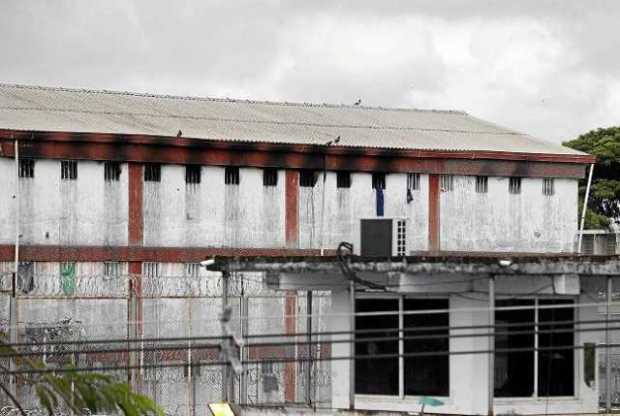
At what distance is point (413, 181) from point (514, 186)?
377 cm

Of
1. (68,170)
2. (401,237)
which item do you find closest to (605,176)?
(68,170)

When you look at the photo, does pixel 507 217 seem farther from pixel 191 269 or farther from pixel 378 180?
pixel 191 269

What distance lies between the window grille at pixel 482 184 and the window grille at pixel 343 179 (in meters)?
4.40

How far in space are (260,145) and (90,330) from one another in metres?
8.36

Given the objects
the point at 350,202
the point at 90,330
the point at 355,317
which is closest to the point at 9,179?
the point at 90,330

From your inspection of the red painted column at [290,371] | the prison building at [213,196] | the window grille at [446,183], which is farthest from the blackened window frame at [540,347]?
the window grille at [446,183]

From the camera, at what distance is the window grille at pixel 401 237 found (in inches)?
808

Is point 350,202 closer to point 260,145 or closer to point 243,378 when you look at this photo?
point 260,145

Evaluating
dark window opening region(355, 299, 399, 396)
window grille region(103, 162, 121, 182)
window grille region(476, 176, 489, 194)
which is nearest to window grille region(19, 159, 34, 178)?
window grille region(103, 162, 121, 182)

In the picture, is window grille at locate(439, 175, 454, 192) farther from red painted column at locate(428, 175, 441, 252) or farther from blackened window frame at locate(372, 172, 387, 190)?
blackened window frame at locate(372, 172, 387, 190)

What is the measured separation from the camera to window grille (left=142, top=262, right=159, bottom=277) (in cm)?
4188

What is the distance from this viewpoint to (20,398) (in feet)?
103

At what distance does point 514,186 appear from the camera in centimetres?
4778

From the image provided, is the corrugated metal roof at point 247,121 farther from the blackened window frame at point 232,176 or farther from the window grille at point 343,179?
the window grille at point 343,179
